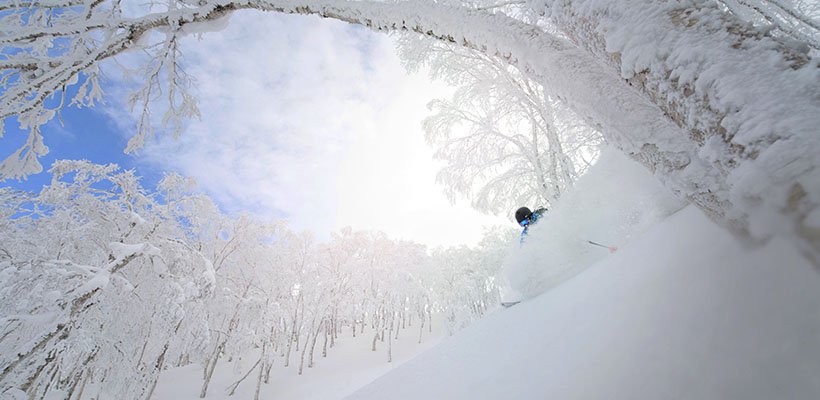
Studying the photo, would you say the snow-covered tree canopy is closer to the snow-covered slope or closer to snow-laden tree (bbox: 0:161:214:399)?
the snow-covered slope

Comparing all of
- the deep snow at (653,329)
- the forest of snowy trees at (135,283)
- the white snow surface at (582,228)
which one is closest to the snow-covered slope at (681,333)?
the deep snow at (653,329)

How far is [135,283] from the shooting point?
6984mm

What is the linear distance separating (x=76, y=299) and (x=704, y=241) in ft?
17.2

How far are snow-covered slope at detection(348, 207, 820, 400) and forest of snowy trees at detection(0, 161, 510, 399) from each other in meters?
4.34

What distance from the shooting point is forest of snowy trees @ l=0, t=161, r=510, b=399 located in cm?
370

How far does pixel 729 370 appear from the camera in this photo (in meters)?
0.68

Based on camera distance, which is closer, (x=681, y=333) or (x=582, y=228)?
(x=681, y=333)

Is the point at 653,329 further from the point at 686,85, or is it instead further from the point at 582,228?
the point at 582,228

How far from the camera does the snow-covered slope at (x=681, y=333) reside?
1.94ft

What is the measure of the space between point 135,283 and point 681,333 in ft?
31.6

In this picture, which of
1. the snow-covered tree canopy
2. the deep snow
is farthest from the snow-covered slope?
the snow-covered tree canopy

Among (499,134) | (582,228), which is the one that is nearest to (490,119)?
(499,134)

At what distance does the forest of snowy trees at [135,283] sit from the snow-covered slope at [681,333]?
4.34 meters

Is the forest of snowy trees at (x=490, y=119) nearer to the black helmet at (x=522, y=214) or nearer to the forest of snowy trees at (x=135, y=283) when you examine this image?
the forest of snowy trees at (x=135, y=283)
